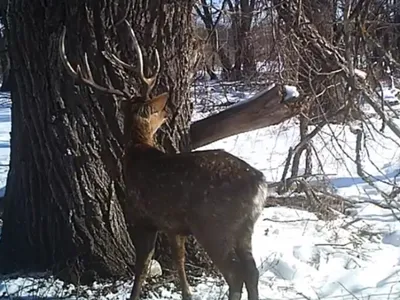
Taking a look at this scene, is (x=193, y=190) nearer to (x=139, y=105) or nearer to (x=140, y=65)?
(x=139, y=105)

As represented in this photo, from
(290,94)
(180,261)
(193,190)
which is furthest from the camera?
(290,94)

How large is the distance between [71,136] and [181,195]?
1.16 meters

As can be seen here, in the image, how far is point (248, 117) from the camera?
5.85 metres

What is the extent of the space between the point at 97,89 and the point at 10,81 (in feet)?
3.35

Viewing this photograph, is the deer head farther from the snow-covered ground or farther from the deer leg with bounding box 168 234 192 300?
the snow-covered ground

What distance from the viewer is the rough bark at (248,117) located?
581 centimetres

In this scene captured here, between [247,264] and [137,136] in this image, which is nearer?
[247,264]

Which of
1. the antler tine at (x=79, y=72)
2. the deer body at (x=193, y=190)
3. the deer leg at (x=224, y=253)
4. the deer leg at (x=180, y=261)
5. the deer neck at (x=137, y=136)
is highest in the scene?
the antler tine at (x=79, y=72)

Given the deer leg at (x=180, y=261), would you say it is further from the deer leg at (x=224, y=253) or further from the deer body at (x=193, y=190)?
the deer leg at (x=224, y=253)

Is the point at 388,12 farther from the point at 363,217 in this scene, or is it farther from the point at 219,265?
the point at 219,265

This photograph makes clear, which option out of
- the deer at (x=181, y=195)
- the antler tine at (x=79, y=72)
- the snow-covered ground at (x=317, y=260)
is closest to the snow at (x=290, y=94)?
the snow-covered ground at (x=317, y=260)

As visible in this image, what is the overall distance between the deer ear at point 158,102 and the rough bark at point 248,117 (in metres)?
0.91

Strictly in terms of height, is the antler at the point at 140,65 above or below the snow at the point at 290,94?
above

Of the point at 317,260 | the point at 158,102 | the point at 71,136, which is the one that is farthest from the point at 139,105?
the point at 317,260
